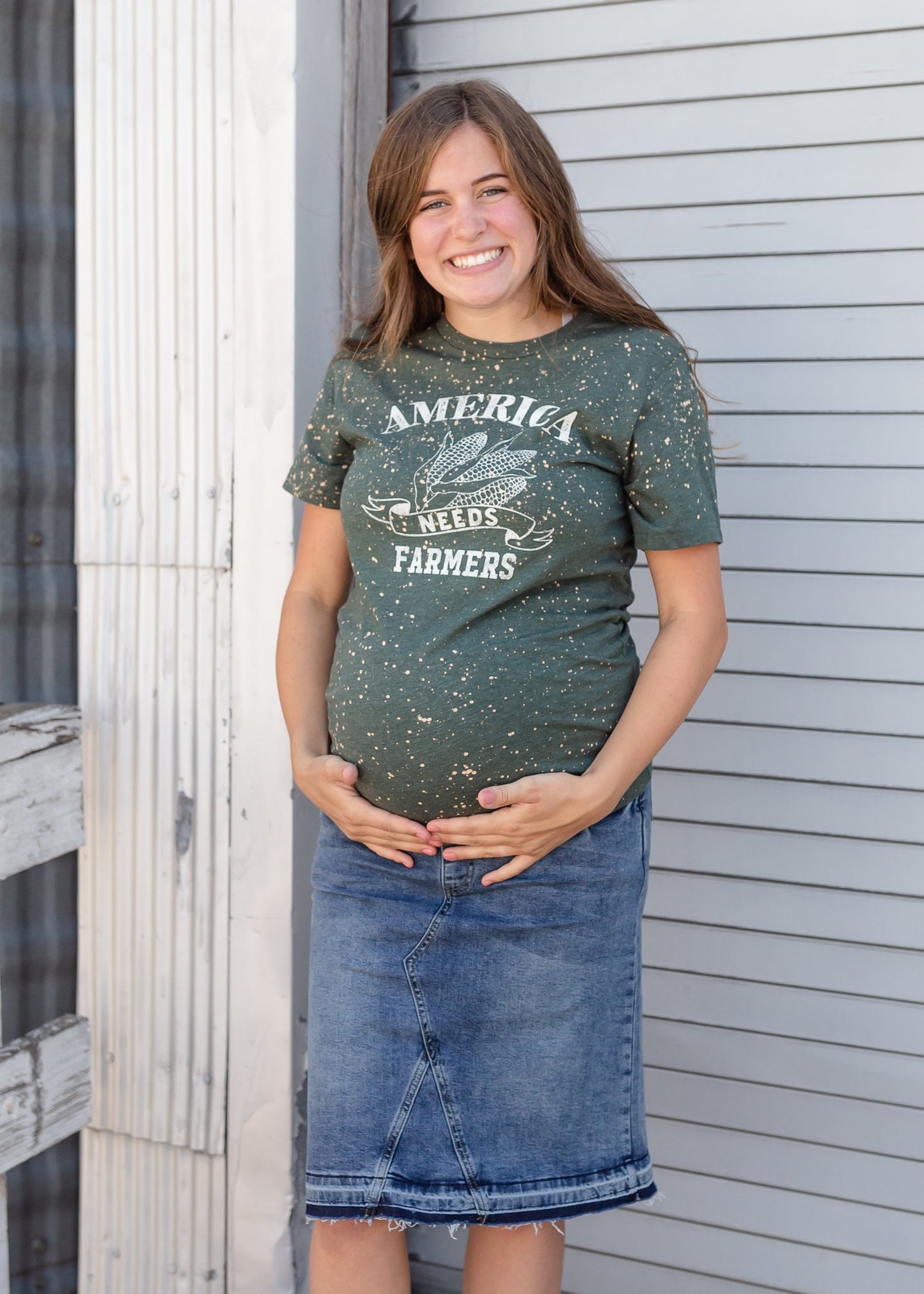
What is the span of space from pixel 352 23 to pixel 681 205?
28.0 inches

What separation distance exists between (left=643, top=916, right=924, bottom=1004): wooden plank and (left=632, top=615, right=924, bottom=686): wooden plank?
416mm

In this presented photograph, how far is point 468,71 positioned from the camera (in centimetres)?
234

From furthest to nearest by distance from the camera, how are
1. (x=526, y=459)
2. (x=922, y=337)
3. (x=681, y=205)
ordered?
(x=681, y=205) → (x=922, y=337) → (x=526, y=459)

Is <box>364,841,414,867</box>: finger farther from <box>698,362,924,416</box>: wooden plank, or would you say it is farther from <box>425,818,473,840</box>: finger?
<box>698,362,924,416</box>: wooden plank

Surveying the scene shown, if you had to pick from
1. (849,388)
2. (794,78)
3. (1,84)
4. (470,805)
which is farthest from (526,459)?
(1,84)

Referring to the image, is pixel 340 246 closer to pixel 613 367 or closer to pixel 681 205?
pixel 681 205

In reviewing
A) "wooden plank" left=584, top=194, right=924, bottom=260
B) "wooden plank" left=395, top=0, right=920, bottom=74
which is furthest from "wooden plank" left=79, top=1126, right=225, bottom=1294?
"wooden plank" left=395, top=0, right=920, bottom=74

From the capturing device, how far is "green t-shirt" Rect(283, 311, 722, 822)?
1548mm

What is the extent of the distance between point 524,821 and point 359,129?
145 centimetres

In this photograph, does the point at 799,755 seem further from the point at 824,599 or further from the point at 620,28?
the point at 620,28

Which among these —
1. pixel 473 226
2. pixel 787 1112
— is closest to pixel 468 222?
pixel 473 226

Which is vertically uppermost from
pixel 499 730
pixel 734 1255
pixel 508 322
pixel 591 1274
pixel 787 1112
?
pixel 508 322

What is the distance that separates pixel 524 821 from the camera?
1512 millimetres

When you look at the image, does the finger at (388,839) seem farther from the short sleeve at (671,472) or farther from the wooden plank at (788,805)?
the wooden plank at (788,805)
